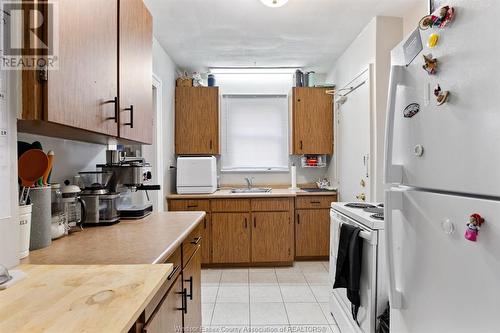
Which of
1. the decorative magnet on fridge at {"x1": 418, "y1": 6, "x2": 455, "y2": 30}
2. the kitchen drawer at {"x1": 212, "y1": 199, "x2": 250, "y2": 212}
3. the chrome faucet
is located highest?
the decorative magnet on fridge at {"x1": 418, "y1": 6, "x2": 455, "y2": 30}

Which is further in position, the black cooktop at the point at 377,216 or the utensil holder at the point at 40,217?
the black cooktop at the point at 377,216

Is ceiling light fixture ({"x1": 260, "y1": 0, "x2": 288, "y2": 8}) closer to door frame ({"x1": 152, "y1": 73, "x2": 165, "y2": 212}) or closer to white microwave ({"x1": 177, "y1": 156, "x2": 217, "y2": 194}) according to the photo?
door frame ({"x1": 152, "y1": 73, "x2": 165, "y2": 212})

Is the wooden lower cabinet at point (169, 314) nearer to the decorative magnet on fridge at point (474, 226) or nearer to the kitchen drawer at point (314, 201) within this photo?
the decorative magnet on fridge at point (474, 226)

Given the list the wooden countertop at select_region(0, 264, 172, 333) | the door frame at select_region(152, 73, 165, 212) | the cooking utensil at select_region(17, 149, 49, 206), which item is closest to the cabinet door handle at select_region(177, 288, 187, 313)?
the wooden countertop at select_region(0, 264, 172, 333)

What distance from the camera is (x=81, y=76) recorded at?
1066 millimetres

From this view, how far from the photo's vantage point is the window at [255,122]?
4062 mm

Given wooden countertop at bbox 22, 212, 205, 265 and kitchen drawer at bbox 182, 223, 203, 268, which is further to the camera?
kitchen drawer at bbox 182, 223, 203, 268

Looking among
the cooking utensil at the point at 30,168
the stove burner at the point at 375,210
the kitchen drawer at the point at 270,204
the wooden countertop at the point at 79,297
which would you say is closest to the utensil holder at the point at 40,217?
the cooking utensil at the point at 30,168

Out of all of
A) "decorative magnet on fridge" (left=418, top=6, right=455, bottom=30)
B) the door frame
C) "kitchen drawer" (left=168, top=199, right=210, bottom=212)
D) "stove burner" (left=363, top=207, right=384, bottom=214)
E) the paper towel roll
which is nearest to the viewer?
"decorative magnet on fridge" (left=418, top=6, right=455, bottom=30)

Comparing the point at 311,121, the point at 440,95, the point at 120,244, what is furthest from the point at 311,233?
the point at 440,95

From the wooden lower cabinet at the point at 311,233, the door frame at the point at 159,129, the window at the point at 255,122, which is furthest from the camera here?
the window at the point at 255,122

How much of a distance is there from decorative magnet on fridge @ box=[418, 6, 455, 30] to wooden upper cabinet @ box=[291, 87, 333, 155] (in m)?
2.75

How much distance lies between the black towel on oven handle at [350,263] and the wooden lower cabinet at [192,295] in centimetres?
90

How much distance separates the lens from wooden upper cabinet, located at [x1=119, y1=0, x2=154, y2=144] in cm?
139
